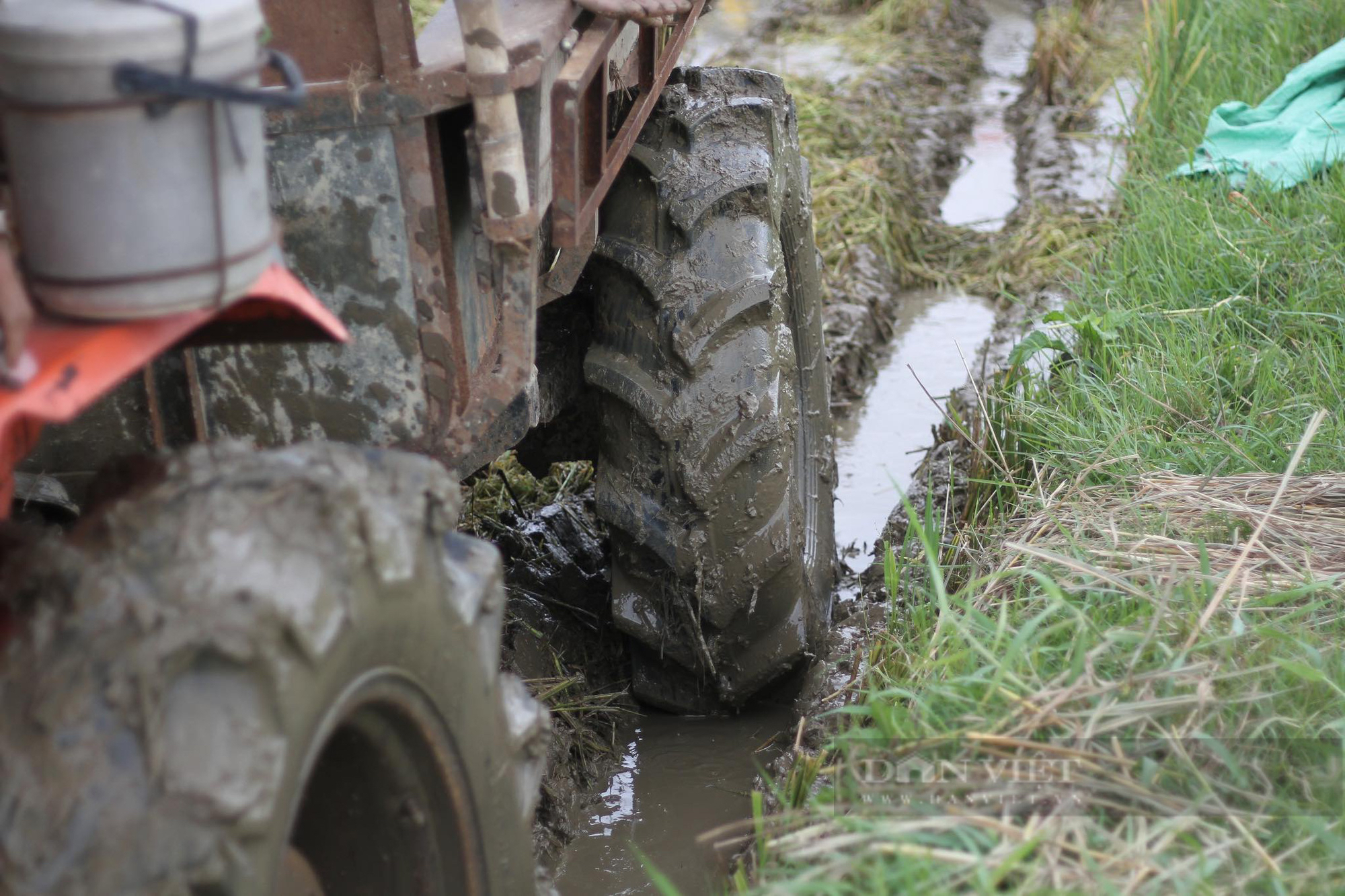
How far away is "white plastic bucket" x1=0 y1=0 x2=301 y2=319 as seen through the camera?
113cm

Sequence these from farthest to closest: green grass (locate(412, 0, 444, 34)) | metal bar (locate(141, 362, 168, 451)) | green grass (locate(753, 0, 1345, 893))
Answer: green grass (locate(412, 0, 444, 34)) < metal bar (locate(141, 362, 168, 451)) < green grass (locate(753, 0, 1345, 893))

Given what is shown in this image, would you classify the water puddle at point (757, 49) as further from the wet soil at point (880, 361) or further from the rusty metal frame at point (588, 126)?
the rusty metal frame at point (588, 126)

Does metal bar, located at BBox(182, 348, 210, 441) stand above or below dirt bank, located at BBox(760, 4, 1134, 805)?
above

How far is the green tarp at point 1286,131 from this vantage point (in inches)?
167

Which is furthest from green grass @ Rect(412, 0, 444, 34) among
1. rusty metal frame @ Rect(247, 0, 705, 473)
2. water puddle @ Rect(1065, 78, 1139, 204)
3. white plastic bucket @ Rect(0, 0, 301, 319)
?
white plastic bucket @ Rect(0, 0, 301, 319)

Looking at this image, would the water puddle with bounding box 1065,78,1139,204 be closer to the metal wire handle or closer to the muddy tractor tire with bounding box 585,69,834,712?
the muddy tractor tire with bounding box 585,69,834,712

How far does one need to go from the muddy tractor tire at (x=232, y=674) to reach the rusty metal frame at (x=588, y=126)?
0.68 metres

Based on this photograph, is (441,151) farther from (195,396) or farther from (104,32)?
(104,32)

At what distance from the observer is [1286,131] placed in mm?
4566

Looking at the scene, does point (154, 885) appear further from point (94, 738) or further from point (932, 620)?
point (932, 620)

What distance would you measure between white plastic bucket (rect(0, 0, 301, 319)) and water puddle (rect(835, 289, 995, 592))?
2.37 metres

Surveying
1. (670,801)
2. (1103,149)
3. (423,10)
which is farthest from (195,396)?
(1103,149)

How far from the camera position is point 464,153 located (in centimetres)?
197

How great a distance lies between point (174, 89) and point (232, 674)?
1.69 ft
